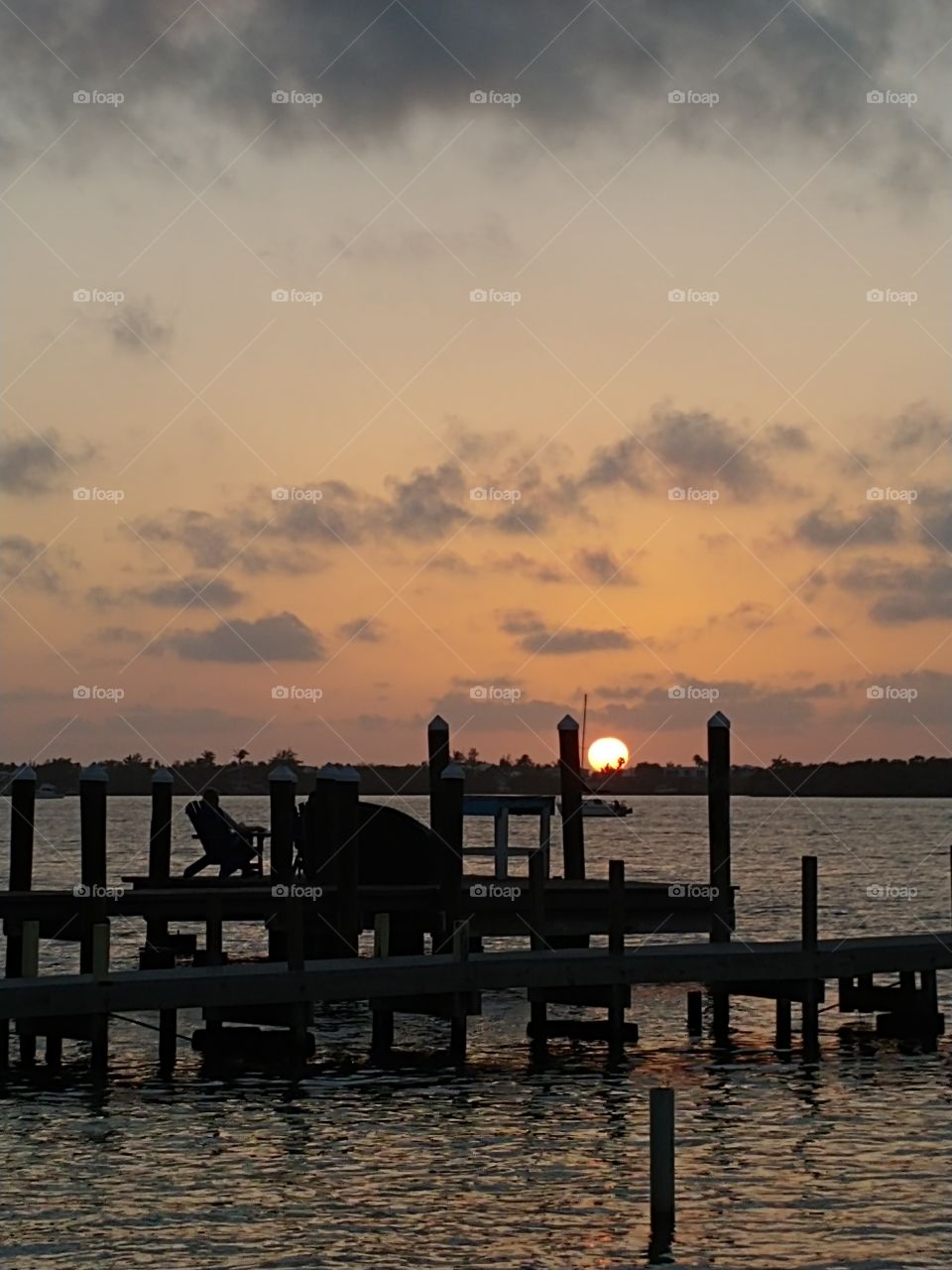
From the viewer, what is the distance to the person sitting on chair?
36344mm

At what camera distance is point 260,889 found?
104 ft

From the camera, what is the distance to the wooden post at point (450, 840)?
2964 cm

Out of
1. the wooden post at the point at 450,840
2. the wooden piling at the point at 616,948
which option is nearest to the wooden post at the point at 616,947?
the wooden piling at the point at 616,948

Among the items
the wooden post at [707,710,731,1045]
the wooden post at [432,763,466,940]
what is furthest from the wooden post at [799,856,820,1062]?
the wooden post at [432,763,466,940]

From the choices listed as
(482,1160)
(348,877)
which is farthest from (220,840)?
(482,1160)

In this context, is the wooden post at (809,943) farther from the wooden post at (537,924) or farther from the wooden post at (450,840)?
the wooden post at (450,840)

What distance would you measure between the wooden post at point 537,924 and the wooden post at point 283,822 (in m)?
4.16

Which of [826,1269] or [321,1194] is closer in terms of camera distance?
[826,1269]

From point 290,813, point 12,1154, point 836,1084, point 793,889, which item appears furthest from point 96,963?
point 793,889

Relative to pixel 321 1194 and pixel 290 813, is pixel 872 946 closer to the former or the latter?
pixel 290 813

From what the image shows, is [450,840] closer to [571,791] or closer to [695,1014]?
[695,1014]

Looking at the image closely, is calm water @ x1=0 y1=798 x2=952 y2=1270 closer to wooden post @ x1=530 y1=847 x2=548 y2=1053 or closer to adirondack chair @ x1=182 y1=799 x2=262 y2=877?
wooden post @ x1=530 y1=847 x2=548 y2=1053

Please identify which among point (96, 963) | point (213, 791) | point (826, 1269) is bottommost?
point (826, 1269)

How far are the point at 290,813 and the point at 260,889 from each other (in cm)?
130
